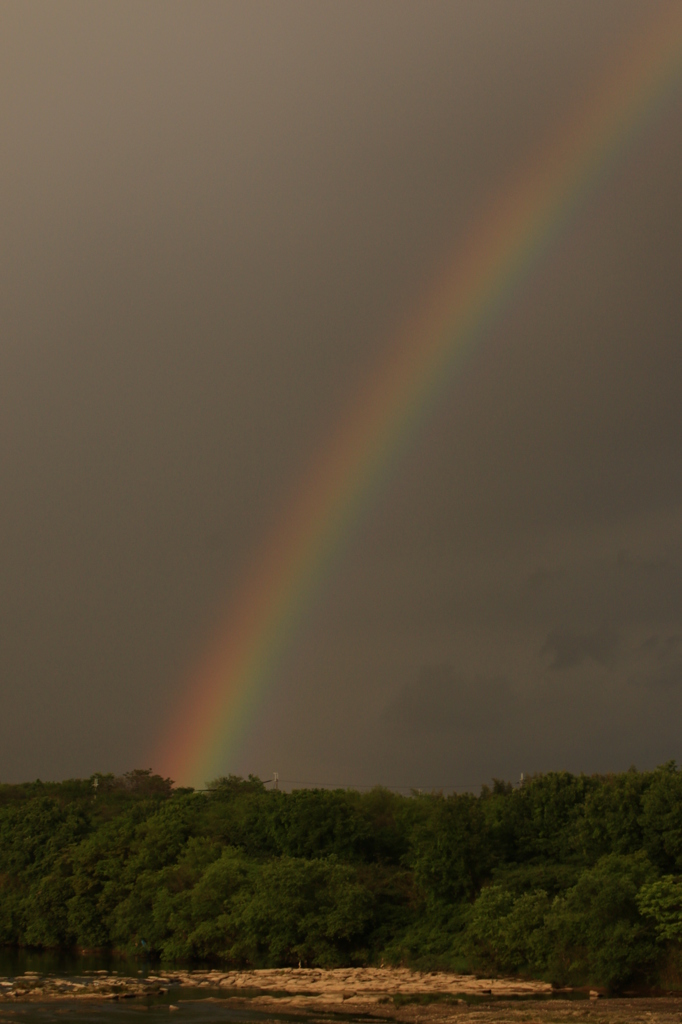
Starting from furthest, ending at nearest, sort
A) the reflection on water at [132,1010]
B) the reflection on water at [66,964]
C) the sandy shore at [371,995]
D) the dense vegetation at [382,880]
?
the reflection on water at [66,964], the dense vegetation at [382,880], the reflection on water at [132,1010], the sandy shore at [371,995]

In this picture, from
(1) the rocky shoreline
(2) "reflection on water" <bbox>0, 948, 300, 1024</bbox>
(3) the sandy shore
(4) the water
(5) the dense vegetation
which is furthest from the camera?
(5) the dense vegetation

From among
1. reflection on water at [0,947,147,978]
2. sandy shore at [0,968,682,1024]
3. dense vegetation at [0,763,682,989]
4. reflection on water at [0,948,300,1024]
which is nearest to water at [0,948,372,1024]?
reflection on water at [0,948,300,1024]

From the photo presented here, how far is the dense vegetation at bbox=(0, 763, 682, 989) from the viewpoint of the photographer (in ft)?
177

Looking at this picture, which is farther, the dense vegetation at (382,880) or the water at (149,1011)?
the dense vegetation at (382,880)

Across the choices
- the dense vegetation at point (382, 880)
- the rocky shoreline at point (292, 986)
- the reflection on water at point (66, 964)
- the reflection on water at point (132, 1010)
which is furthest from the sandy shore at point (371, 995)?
the dense vegetation at point (382, 880)

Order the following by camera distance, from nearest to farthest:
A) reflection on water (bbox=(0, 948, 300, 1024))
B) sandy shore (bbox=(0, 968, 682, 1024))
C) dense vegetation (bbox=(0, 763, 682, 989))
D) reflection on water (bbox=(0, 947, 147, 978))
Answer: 1. sandy shore (bbox=(0, 968, 682, 1024))
2. reflection on water (bbox=(0, 948, 300, 1024))
3. dense vegetation (bbox=(0, 763, 682, 989))
4. reflection on water (bbox=(0, 947, 147, 978))

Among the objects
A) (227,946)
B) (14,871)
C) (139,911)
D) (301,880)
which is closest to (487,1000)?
(301,880)

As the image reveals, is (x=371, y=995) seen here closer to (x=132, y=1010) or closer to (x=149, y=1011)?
(x=149, y=1011)

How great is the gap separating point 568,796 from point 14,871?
150ft

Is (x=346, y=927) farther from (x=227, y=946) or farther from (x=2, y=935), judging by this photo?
(x=2, y=935)

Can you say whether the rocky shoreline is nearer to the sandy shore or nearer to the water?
the sandy shore

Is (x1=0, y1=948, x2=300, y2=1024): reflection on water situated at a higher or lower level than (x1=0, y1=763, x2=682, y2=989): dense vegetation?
lower

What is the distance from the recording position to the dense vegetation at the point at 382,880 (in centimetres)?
5400

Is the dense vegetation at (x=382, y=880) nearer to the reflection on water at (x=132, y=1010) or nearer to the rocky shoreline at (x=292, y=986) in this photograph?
the rocky shoreline at (x=292, y=986)
